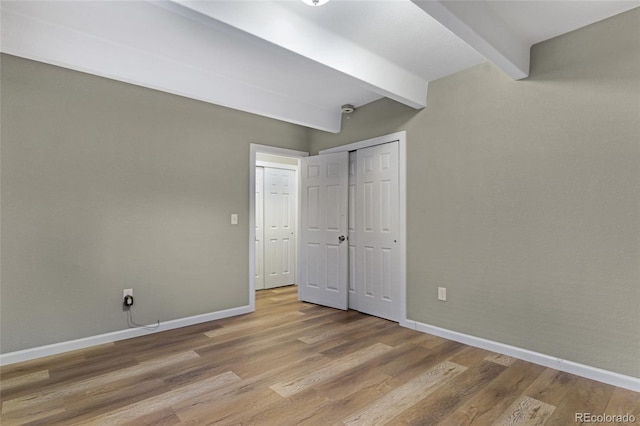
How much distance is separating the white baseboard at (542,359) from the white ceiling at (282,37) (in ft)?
7.39

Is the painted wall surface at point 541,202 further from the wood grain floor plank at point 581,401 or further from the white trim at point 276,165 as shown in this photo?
the white trim at point 276,165

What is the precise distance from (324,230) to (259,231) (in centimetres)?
147

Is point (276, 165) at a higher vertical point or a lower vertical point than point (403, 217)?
higher

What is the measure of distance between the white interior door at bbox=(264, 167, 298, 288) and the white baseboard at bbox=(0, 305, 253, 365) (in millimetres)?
1658

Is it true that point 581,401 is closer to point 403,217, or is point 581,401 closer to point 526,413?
point 526,413

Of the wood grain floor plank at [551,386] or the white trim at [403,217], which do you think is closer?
the wood grain floor plank at [551,386]

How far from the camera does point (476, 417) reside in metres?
1.91

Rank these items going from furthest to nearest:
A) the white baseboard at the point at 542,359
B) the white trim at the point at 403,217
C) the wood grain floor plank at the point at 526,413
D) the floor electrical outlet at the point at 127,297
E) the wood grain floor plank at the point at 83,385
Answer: the white trim at the point at 403,217, the floor electrical outlet at the point at 127,297, the white baseboard at the point at 542,359, the wood grain floor plank at the point at 83,385, the wood grain floor plank at the point at 526,413

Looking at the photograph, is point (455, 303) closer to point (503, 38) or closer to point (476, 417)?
point (476, 417)

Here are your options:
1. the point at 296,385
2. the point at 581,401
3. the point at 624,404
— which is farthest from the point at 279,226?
the point at 624,404

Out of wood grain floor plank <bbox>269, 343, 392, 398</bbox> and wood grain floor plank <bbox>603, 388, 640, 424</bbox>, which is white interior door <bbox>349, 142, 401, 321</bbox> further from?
wood grain floor plank <bbox>603, 388, 640, 424</bbox>

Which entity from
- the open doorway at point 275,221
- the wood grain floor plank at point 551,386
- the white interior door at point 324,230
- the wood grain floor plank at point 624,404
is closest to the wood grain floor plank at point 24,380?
the white interior door at point 324,230

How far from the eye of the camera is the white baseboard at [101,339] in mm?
2637

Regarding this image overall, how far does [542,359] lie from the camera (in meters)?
2.55
